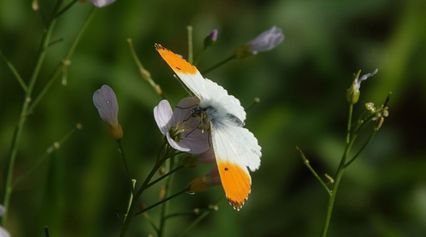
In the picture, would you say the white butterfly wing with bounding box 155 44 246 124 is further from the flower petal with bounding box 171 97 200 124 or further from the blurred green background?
the blurred green background

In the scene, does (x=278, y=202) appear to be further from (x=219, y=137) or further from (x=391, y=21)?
(x=219, y=137)

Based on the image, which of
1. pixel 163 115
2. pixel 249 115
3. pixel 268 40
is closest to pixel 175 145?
pixel 163 115

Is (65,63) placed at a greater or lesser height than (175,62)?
lesser

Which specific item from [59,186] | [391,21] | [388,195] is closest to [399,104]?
[391,21]

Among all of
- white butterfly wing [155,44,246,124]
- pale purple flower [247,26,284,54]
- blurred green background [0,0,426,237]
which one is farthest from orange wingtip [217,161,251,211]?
blurred green background [0,0,426,237]

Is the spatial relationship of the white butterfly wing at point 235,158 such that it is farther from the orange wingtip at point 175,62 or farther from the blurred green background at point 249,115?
the blurred green background at point 249,115

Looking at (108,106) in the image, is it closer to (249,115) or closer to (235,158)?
(235,158)

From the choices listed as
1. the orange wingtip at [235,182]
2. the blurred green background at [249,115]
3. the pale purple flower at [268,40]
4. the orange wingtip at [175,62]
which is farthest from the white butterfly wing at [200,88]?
the blurred green background at [249,115]
